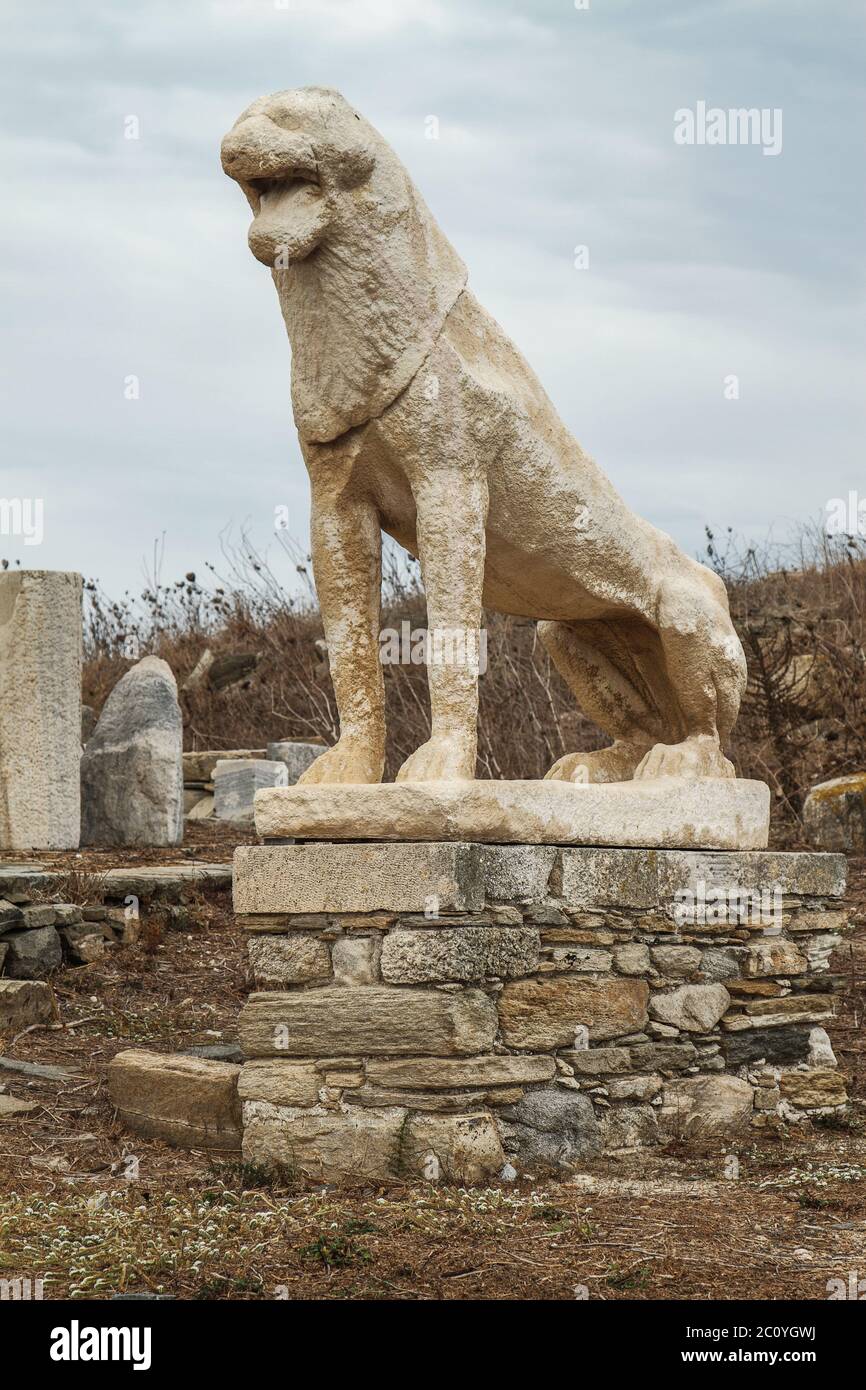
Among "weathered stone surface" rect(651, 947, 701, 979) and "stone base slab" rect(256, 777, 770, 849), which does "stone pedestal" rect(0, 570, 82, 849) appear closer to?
"stone base slab" rect(256, 777, 770, 849)

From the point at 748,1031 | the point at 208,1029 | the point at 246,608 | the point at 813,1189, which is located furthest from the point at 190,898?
the point at 246,608

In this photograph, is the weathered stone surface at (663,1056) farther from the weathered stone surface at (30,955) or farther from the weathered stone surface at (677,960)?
the weathered stone surface at (30,955)

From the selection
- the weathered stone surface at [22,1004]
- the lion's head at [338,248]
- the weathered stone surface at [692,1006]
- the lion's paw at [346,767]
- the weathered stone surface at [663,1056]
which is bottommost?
the weathered stone surface at [22,1004]

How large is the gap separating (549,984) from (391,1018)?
0.55 metres

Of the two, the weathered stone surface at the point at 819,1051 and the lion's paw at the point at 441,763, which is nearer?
the lion's paw at the point at 441,763

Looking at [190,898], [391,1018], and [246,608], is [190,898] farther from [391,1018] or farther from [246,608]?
[246,608]

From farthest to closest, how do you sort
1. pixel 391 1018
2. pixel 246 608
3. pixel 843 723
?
pixel 246 608
pixel 843 723
pixel 391 1018

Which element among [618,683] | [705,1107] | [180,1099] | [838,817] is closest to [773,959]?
[705,1107]

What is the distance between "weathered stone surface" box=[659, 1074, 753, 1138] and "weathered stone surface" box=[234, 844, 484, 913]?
1078 mm

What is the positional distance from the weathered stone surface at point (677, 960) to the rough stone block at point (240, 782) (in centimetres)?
636

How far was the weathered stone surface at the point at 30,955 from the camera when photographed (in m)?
7.57

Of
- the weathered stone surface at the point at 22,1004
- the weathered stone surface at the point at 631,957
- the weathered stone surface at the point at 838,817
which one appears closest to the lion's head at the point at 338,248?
the weathered stone surface at the point at 631,957

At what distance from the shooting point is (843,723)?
1059 centimetres

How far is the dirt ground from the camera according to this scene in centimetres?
360
